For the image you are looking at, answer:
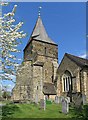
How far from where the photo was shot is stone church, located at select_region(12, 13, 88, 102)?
34.9m

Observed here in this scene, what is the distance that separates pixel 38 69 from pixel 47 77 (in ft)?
18.7

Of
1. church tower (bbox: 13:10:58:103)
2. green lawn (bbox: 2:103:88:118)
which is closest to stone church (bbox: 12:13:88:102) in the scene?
church tower (bbox: 13:10:58:103)

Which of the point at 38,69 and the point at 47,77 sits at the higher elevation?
the point at 38,69

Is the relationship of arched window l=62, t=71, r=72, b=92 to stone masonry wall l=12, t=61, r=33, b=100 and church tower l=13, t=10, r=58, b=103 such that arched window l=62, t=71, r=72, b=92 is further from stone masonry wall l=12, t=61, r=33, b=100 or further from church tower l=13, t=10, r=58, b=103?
stone masonry wall l=12, t=61, r=33, b=100

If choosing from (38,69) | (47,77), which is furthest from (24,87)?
(47,77)

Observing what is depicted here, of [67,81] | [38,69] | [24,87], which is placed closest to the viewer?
[24,87]

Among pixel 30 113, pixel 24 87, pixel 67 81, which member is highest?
pixel 67 81

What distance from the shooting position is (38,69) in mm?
39656

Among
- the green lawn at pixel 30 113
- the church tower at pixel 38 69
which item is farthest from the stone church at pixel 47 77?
the green lawn at pixel 30 113

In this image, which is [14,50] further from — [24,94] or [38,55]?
[38,55]

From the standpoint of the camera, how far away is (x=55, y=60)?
48.7m

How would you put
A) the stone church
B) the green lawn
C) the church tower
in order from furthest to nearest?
1. the church tower
2. the stone church
3. the green lawn

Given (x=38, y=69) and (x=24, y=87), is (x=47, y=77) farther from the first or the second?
(x=24, y=87)

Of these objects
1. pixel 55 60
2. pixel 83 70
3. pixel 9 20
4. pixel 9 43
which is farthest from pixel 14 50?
pixel 55 60
